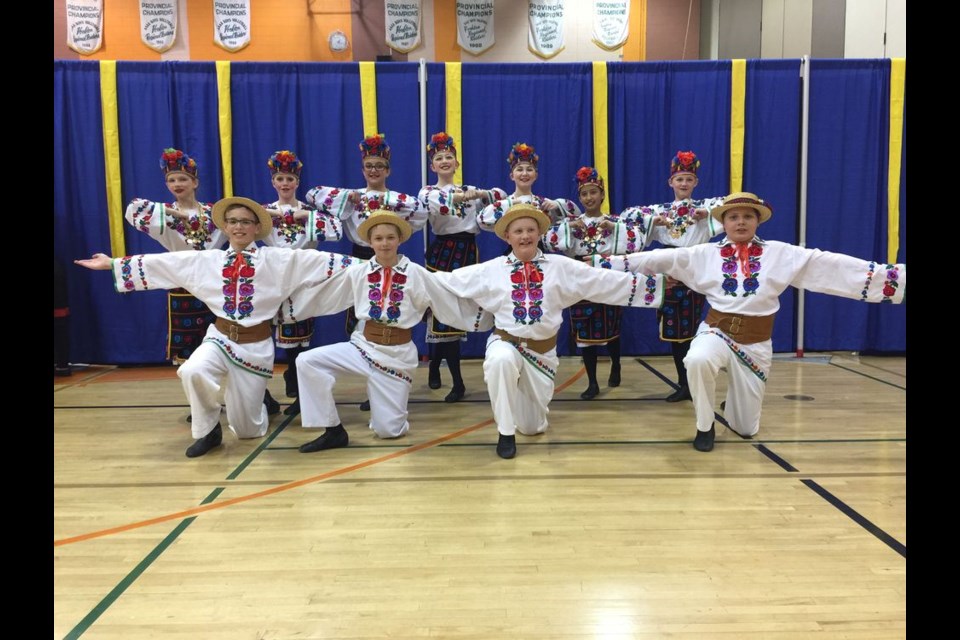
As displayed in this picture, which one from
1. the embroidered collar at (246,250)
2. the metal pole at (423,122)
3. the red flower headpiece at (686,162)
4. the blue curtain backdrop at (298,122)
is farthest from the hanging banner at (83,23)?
the red flower headpiece at (686,162)

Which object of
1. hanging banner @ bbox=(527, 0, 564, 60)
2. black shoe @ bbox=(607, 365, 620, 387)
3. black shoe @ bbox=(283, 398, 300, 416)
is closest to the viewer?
black shoe @ bbox=(283, 398, 300, 416)

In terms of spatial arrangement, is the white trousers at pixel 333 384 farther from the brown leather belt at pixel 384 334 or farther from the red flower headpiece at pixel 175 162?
the red flower headpiece at pixel 175 162

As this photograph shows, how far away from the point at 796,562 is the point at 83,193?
5302 mm

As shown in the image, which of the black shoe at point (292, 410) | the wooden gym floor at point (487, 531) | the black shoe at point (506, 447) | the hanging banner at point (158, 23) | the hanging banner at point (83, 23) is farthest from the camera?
the hanging banner at point (158, 23)

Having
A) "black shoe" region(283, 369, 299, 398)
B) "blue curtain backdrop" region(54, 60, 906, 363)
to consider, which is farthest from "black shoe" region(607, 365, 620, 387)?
"black shoe" region(283, 369, 299, 398)

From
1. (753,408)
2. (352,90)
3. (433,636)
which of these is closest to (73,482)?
(433,636)

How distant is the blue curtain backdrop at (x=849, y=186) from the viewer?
4.93m

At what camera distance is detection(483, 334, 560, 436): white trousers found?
2.89 metres

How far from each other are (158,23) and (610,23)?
563cm

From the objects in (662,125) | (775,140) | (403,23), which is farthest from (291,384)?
(403,23)

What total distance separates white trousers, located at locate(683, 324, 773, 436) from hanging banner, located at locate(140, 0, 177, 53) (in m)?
7.64

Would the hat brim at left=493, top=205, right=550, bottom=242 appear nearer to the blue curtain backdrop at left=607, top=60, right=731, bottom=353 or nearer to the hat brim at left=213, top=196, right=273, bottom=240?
the hat brim at left=213, top=196, right=273, bottom=240

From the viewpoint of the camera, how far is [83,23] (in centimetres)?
759

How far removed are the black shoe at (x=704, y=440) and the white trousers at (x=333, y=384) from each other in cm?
142
